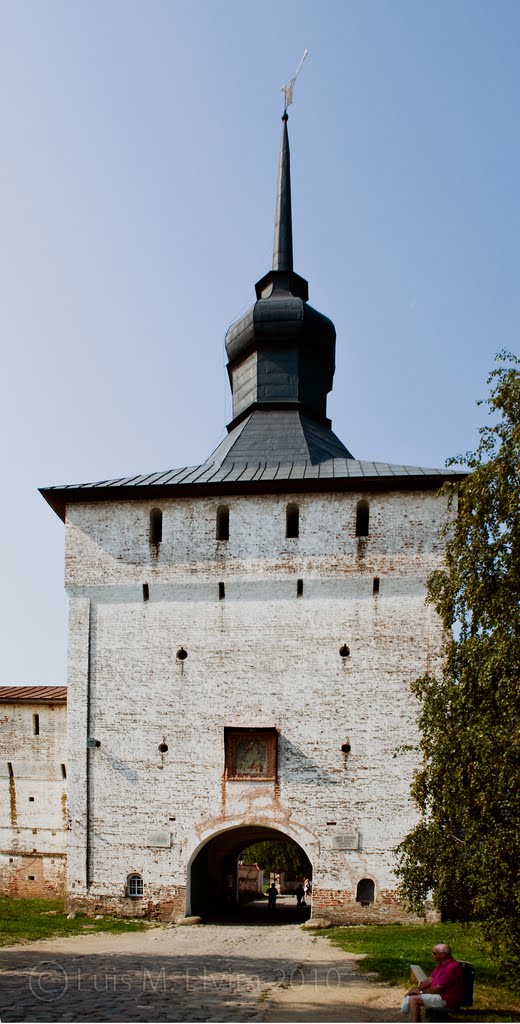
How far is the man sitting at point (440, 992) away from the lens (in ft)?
22.3

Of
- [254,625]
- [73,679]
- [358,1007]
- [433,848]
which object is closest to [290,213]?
[254,625]

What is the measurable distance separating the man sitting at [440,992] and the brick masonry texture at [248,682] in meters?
7.62

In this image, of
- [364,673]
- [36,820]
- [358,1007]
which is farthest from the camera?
[36,820]

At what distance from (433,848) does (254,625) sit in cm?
693

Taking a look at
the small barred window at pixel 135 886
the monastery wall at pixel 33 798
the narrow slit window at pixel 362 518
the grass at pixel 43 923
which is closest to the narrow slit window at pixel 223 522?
the narrow slit window at pixel 362 518

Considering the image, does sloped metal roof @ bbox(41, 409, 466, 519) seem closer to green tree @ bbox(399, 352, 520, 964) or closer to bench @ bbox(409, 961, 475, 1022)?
green tree @ bbox(399, 352, 520, 964)

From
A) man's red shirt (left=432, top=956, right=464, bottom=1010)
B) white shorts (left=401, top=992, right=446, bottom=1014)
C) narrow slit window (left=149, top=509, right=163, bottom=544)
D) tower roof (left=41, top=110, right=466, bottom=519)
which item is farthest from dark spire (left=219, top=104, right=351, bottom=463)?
white shorts (left=401, top=992, right=446, bottom=1014)

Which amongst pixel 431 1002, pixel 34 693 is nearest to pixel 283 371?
pixel 34 693

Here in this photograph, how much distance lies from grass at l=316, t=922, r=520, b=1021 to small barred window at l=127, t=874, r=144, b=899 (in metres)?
3.45

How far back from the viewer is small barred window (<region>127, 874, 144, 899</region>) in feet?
49.6

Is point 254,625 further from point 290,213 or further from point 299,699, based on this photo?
point 290,213

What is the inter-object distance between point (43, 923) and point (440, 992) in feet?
28.8

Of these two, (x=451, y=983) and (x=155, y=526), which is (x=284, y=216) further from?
(x=451, y=983)

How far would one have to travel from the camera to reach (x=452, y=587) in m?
10.0
